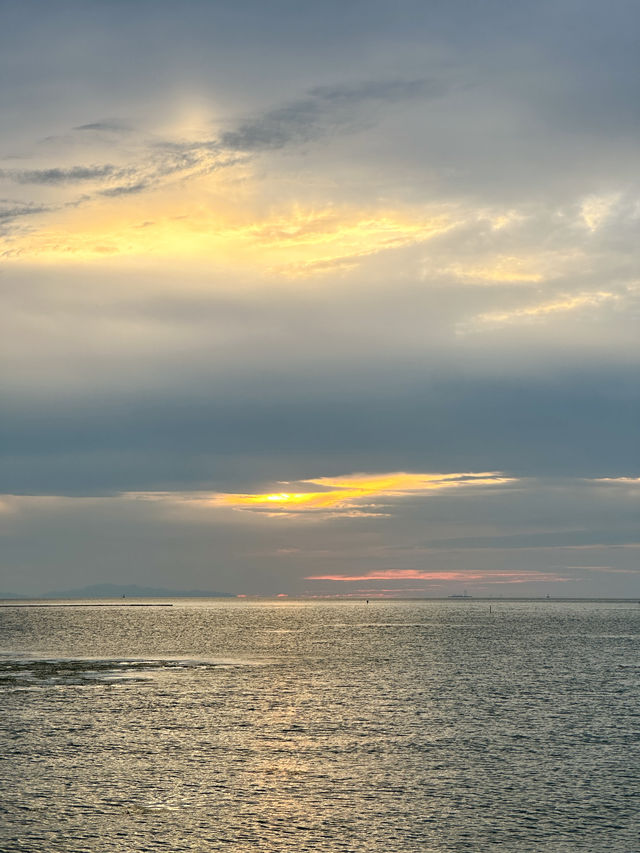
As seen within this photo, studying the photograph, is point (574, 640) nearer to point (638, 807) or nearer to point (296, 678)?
point (296, 678)

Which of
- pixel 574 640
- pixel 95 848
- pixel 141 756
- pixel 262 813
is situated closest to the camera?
pixel 95 848

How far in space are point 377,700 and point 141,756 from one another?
1161 inches

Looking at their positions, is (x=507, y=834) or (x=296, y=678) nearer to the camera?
(x=507, y=834)

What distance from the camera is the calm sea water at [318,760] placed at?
3531cm

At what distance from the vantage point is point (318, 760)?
160 feet

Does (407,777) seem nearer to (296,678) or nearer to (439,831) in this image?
(439,831)

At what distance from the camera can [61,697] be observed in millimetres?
74312

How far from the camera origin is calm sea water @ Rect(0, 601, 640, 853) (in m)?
35.3

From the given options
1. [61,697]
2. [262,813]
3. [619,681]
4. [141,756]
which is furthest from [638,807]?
[619,681]

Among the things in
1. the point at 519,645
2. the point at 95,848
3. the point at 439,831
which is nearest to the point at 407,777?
the point at 439,831

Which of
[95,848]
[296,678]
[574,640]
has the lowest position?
[574,640]

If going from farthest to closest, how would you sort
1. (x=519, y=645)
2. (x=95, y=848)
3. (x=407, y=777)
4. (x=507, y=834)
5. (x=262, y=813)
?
(x=519, y=645), (x=407, y=777), (x=262, y=813), (x=507, y=834), (x=95, y=848)

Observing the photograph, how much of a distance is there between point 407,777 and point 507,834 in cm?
1077

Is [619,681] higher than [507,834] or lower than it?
lower
